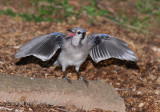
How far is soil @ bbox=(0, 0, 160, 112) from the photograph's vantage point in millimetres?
4973

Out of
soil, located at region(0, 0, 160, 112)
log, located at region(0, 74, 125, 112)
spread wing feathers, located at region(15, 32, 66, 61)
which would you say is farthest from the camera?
soil, located at region(0, 0, 160, 112)

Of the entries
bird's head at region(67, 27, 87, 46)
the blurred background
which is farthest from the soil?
bird's head at region(67, 27, 87, 46)

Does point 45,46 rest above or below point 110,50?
above

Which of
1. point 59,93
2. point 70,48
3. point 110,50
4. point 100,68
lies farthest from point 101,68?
point 59,93

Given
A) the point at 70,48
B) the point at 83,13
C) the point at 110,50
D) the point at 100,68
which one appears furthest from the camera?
the point at 83,13

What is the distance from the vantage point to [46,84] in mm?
4266

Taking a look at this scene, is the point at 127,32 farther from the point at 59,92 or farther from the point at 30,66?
the point at 59,92

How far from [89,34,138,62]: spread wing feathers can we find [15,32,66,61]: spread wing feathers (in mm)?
732

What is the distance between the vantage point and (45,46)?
186 inches

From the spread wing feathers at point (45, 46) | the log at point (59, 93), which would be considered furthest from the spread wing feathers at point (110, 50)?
the spread wing feathers at point (45, 46)

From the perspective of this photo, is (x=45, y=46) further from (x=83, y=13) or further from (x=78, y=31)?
(x=83, y=13)

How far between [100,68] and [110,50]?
76 cm

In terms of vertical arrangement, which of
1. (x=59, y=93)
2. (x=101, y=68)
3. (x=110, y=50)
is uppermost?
(x=110, y=50)

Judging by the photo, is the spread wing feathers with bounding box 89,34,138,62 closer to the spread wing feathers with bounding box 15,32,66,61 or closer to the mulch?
the mulch
